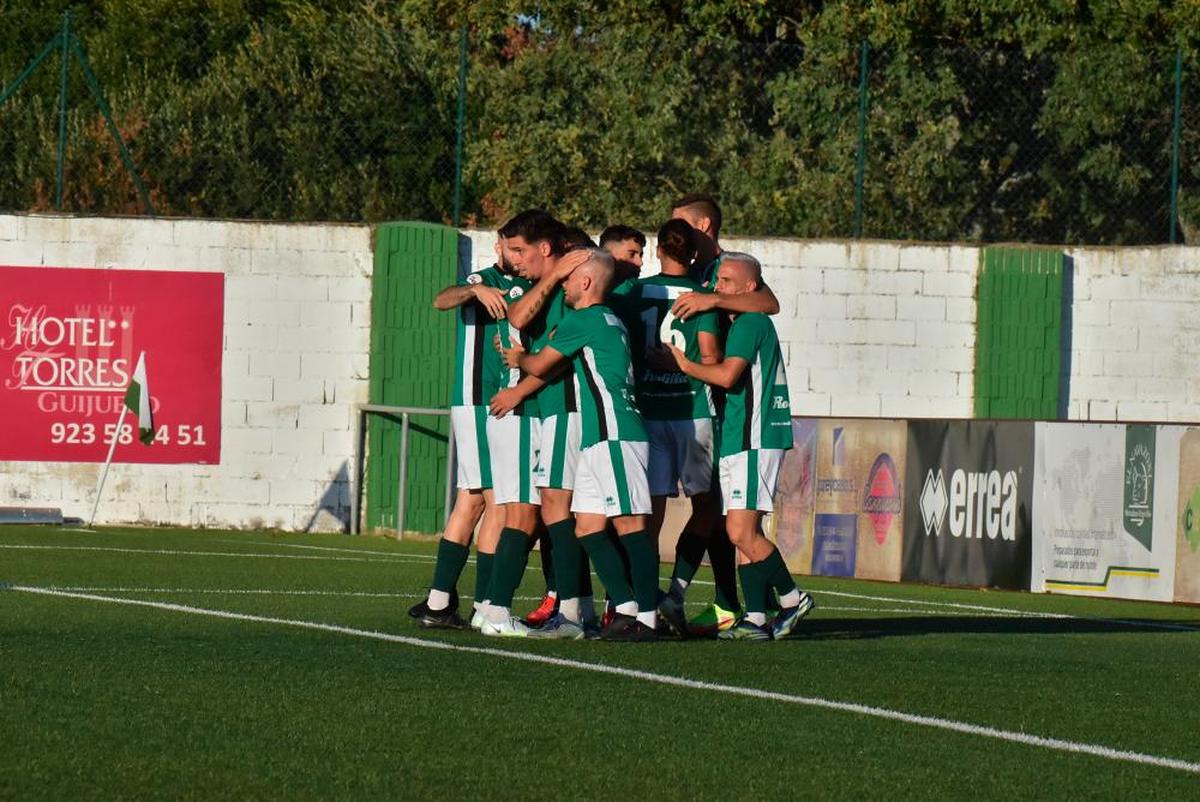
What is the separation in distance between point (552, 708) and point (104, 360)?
51.9ft

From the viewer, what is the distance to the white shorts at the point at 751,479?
991cm

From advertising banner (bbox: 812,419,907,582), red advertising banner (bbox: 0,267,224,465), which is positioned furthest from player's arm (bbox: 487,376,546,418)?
red advertising banner (bbox: 0,267,224,465)

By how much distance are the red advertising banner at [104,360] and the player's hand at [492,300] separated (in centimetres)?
1274

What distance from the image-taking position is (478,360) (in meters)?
10.2

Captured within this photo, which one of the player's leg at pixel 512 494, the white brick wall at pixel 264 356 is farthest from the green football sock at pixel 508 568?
the white brick wall at pixel 264 356

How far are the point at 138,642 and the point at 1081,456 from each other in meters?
9.55

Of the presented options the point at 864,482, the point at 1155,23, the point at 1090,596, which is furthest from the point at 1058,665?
the point at 1155,23

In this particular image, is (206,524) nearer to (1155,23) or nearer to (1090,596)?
(1090,596)

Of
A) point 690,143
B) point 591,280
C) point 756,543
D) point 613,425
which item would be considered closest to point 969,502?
point 756,543

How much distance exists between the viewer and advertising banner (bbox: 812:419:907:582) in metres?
17.7

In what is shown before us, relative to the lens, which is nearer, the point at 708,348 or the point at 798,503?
the point at 708,348

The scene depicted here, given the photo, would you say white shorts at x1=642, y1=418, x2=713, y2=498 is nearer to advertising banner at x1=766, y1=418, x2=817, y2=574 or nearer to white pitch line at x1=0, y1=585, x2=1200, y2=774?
white pitch line at x1=0, y1=585, x2=1200, y2=774

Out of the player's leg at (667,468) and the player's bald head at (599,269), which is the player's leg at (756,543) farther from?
the player's bald head at (599,269)

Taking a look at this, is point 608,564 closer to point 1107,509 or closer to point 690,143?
point 1107,509
